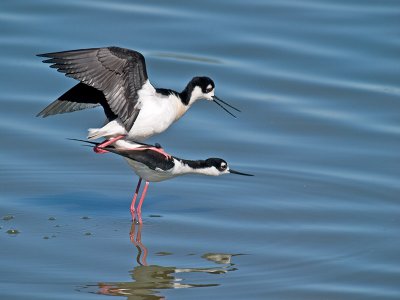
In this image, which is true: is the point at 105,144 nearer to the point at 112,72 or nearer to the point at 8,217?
Result: the point at 112,72

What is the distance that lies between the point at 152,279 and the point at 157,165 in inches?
60.4

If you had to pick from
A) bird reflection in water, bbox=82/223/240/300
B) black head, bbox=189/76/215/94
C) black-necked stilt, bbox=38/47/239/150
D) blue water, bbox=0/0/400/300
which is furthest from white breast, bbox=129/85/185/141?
bird reflection in water, bbox=82/223/240/300

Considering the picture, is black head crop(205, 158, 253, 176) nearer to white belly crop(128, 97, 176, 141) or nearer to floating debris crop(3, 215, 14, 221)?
white belly crop(128, 97, 176, 141)

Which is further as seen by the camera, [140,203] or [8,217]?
[140,203]

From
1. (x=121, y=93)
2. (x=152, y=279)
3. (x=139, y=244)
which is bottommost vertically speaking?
(x=152, y=279)

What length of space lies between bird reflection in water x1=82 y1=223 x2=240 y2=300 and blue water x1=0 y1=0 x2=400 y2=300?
0.6 inches

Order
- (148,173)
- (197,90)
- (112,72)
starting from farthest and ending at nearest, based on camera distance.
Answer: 1. (197,90)
2. (148,173)
3. (112,72)

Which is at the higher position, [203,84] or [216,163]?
[203,84]

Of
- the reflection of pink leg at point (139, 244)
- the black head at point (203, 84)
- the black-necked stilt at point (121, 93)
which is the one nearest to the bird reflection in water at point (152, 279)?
the reflection of pink leg at point (139, 244)

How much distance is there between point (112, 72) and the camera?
9633 mm

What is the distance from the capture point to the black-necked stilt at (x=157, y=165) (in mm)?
9891

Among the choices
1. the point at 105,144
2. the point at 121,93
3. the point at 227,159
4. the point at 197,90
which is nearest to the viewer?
the point at 121,93

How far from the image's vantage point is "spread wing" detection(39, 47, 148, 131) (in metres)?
9.52

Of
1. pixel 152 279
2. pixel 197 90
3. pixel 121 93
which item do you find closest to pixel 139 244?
pixel 152 279
